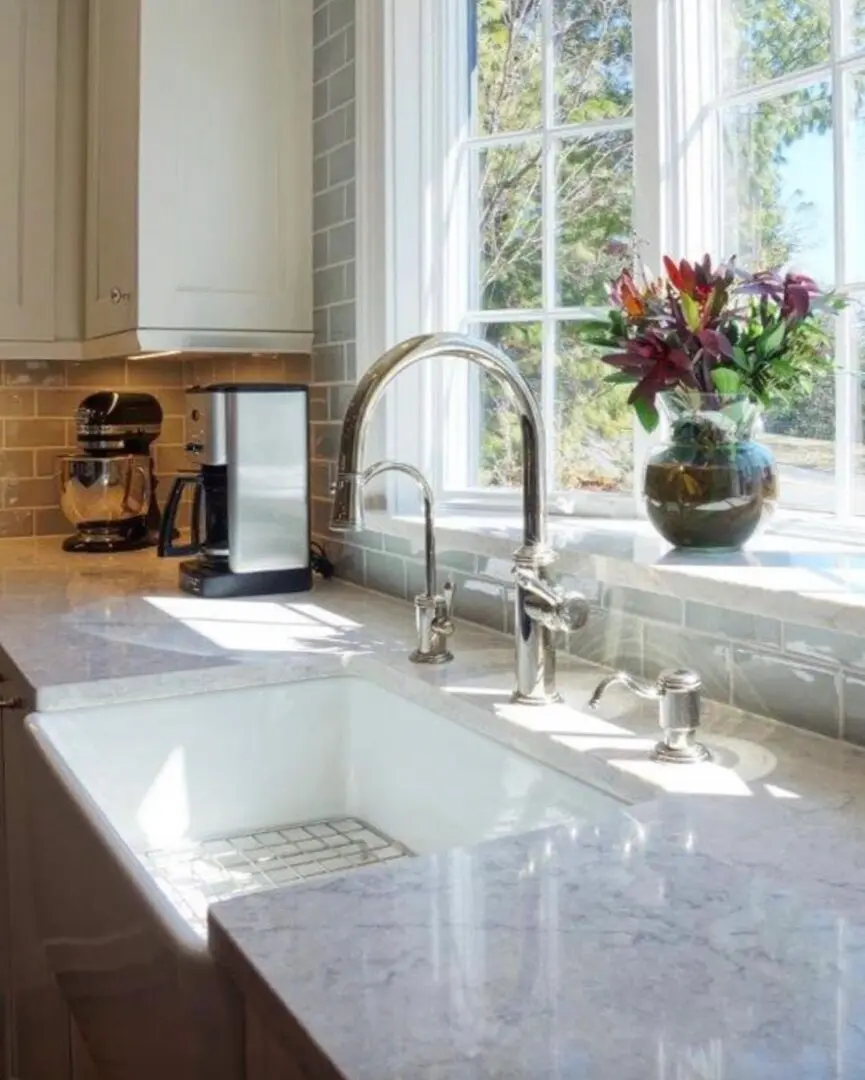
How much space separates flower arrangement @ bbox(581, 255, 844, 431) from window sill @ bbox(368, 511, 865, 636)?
0.67 ft

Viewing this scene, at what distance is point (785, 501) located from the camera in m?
1.74

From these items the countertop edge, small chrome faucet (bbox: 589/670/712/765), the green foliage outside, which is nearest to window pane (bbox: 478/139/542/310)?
the green foliage outside

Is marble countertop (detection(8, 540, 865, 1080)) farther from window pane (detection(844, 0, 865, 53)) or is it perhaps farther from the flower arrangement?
window pane (detection(844, 0, 865, 53))

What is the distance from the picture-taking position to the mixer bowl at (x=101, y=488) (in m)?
2.81

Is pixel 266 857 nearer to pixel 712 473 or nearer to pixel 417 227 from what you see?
pixel 712 473

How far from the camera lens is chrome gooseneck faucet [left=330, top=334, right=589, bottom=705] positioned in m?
1.37

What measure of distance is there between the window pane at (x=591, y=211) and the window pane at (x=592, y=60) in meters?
0.05

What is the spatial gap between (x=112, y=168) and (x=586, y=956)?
2198 mm

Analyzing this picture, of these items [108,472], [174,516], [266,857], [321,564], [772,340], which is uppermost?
[772,340]

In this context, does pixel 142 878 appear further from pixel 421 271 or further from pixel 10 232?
pixel 10 232

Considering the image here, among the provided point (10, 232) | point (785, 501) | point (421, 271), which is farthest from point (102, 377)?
point (785, 501)

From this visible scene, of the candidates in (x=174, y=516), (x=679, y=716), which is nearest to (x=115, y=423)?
(x=174, y=516)

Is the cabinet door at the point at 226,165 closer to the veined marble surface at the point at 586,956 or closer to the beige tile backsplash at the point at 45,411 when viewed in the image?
the beige tile backsplash at the point at 45,411

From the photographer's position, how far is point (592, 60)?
203 centimetres
